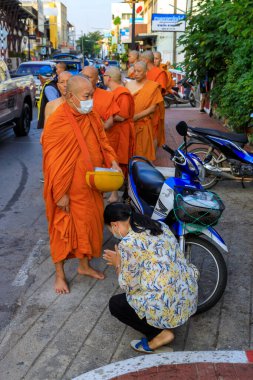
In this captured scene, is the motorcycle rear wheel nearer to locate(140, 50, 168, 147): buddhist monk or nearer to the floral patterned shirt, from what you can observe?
locate(140, 50, 168, 147): buddhist monk

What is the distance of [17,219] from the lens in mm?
6180

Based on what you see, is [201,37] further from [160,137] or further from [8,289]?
[8,289]

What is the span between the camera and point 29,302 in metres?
4.07

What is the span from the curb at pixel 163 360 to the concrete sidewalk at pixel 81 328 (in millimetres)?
131

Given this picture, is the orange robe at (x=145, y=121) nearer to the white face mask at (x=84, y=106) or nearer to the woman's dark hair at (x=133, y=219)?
the white face mask at (x=84, y=106)

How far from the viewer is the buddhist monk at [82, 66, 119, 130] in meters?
5.77

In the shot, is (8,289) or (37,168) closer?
(8,289)

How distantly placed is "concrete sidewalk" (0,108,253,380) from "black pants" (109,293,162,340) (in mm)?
191

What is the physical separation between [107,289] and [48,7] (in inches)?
4573

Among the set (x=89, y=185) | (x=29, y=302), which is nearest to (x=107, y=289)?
(x=29, y=302)

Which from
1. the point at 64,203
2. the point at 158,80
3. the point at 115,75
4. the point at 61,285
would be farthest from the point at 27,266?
the point at 158,80

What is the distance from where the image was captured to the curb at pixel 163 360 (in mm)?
3070

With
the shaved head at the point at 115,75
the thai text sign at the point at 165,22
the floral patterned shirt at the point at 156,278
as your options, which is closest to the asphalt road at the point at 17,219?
the floral patterned shirt at the point at 156,278

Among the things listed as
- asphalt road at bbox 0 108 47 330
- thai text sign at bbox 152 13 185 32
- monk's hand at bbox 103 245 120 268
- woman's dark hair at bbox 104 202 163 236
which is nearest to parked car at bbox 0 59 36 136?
asphalt road at bbox 0 108 47 330
